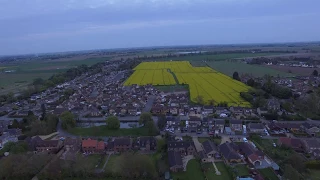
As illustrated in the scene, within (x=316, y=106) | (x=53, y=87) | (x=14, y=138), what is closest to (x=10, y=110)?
(x=14, y=138)

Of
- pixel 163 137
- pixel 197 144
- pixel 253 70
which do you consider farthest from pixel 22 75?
pixel 197 144

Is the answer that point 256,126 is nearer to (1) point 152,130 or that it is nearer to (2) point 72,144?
(1) point 152,130

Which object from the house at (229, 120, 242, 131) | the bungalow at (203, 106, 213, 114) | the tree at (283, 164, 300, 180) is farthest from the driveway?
the bungalow at (203, 106, 213, 114)

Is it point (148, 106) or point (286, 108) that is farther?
point (148, 106)

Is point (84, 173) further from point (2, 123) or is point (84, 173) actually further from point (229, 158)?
point (2, 123)

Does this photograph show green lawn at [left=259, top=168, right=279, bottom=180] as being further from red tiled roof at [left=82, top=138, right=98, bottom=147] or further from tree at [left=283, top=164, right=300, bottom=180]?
red tiled roof at [left=82, top=138, right=98, bottom=147]

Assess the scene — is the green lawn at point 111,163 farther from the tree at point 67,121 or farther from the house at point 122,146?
the tree at point 67,121
